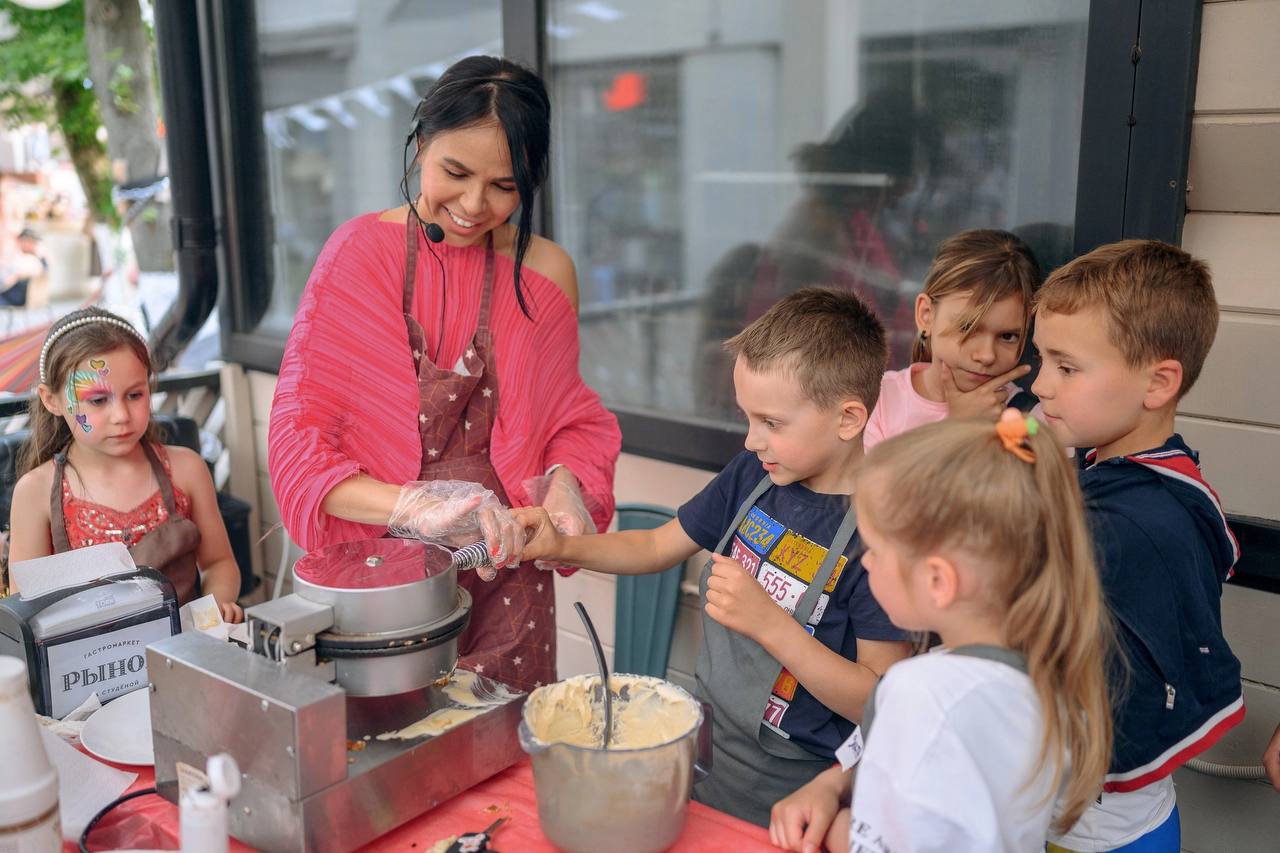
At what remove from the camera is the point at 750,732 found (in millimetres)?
1672

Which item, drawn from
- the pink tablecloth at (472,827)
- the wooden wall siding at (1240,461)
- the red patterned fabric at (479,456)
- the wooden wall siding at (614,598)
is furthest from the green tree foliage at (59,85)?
the wooden wall siding at (1240,461)

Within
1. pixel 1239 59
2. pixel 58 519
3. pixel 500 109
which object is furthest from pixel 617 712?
pixel 58 519

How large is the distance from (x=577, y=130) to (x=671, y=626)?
1518mm

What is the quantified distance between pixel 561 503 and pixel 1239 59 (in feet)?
4.89

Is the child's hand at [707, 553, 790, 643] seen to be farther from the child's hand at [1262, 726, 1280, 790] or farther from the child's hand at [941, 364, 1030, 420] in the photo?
the child's hand at [1262, 726, 1280, 790]

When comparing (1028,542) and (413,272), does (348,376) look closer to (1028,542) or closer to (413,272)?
(413,272)

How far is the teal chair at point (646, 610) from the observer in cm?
290

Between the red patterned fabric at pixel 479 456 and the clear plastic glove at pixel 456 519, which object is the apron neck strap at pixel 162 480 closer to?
the red patterned fabric at pixel 479 456

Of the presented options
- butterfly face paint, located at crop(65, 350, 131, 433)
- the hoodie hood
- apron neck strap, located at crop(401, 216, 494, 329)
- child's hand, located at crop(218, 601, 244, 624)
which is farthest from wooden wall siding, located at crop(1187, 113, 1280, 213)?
butterfly face paint, located at crop(65, 350, 131, 433)

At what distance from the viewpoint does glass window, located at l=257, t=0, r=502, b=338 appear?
3.95 metres

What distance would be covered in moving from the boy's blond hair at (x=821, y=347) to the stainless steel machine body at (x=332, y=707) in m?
0.61

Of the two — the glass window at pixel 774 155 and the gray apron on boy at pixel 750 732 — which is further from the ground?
the glass window at pixel 774 155

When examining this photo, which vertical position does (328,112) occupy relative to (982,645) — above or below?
above

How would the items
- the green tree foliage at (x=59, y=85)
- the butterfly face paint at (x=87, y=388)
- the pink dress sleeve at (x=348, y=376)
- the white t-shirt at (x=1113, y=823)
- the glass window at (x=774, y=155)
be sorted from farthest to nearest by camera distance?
the green tree foliage at (x=59, y=85)
the butterfly face paint at (x=87, y=388)
the glass window at (x=774, y=155)
the pink dress sleeve at (x=348, y=376)
the white t-shirt at (x=1113, y=823)
